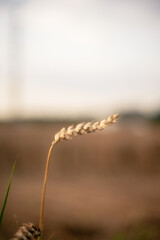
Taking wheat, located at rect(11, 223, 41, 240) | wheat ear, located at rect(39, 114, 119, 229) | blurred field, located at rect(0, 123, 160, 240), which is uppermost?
blurred field, located at rect(0, 123, 160, 240)

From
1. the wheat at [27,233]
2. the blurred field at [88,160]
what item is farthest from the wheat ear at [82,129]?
the blurred field at [88,160]

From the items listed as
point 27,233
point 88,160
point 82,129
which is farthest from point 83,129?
point 88,160

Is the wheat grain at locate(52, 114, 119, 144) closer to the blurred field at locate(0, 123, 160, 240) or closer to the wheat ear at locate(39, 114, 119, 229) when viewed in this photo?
the wheat ear at locate(39, 114, 119, 229)

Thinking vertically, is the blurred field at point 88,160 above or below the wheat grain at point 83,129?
above

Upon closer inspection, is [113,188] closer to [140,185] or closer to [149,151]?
[140,185]

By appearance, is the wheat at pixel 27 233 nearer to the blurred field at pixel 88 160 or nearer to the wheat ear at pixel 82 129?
the wheat ear at pixel 82 129

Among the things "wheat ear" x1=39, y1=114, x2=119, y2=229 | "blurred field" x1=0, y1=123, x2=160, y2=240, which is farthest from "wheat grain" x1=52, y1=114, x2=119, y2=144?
"blurred field" x1=0, y1=123, x2=160, y2=240

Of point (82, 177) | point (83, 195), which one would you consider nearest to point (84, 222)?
point (83, 195)

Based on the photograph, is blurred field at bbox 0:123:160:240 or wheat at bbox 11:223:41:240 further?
blurred field at bbox 0:123:160:240
